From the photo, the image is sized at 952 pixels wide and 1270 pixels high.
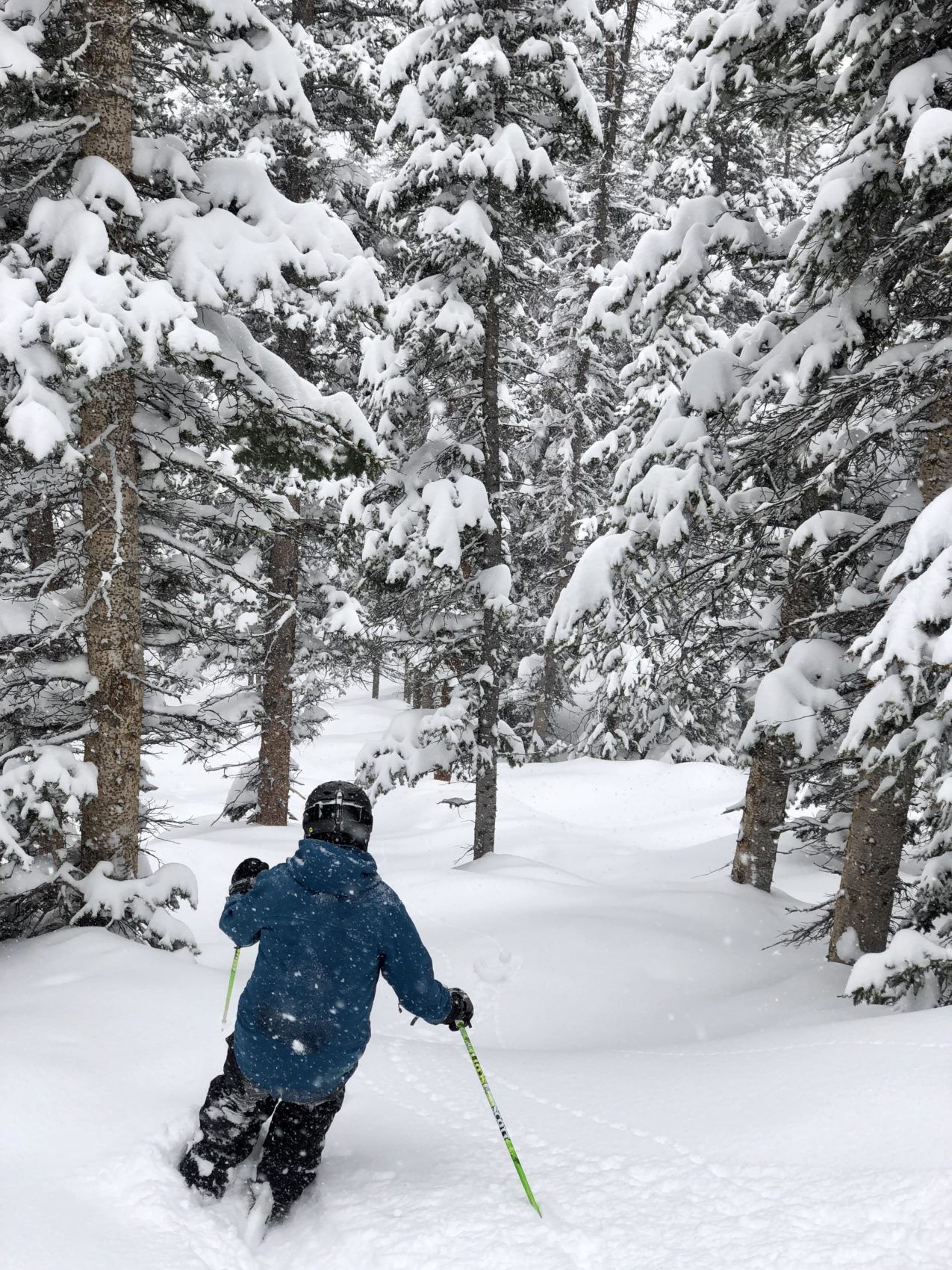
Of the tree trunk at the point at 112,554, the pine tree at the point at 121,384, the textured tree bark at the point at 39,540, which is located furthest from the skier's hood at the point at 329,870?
the textured tree bark at the point at 39,540

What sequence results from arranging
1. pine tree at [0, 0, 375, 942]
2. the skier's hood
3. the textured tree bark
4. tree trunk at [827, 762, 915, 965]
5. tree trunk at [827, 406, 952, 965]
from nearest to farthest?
1. the skier's hood
2. pine tree at [0, 0, 375, 942]
3. tree trunk at [827, 406, 952, 965]
4. tree trunk at [827, 762, 915, 965]
5. the textured tree bark

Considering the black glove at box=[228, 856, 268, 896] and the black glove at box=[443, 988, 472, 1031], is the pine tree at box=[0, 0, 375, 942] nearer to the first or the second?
the black glove at box=[228, 856, 268, 896]

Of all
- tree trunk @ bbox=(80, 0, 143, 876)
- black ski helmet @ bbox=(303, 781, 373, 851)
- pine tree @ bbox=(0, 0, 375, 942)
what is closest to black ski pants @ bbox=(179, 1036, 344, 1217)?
black ski helmet @ bbox=(303, 781, 373, 851)

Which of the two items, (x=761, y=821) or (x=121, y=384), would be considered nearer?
(x=121, y=384)

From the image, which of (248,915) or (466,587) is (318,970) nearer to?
(248,915)

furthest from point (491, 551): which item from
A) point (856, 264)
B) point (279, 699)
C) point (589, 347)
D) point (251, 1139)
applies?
point (589, 347)

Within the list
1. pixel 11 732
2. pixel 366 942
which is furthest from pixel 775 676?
pixel 11 732

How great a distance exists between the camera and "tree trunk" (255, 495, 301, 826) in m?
15.0

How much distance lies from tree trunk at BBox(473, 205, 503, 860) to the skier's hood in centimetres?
896

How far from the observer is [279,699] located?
15383mm

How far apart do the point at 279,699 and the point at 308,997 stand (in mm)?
11624

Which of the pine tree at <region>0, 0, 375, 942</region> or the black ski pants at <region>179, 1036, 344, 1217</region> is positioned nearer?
the black ski pants at <region>179, 1036, 344, 1217</region>

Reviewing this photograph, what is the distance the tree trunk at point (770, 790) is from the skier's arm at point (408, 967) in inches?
268

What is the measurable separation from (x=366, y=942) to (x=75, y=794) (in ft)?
11.6
